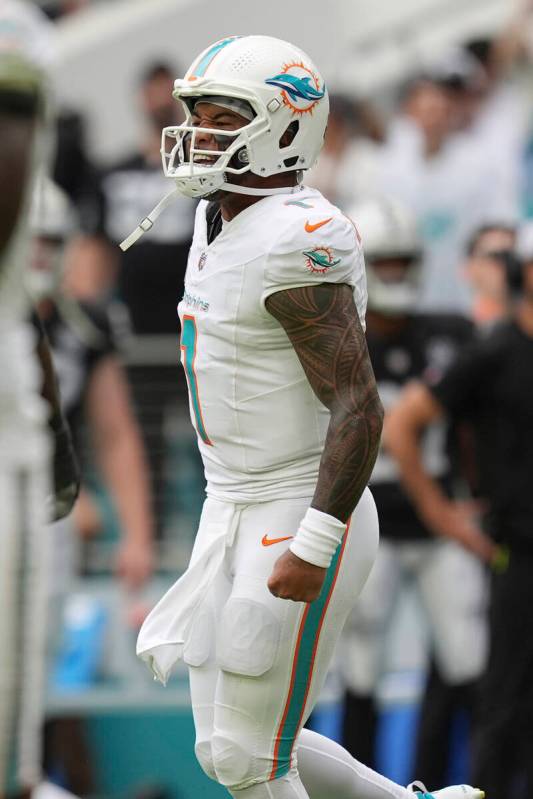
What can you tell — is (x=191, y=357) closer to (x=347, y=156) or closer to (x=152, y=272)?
(x=152, y=272)

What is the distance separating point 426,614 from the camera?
752 centimetres

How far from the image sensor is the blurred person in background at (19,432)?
3814 mm

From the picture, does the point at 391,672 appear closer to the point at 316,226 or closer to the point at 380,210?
the point at 380,210

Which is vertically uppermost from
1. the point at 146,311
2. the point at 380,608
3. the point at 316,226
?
the point at 316,226

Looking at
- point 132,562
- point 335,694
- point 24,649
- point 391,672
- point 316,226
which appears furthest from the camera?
point 391,672

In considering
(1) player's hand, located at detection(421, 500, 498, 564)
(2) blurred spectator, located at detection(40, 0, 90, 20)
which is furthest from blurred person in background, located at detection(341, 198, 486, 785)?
(2) blurred spectator, located at detection(40, 0, 90, 20)

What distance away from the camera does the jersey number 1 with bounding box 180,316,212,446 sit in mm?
4562

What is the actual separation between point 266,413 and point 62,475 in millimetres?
639

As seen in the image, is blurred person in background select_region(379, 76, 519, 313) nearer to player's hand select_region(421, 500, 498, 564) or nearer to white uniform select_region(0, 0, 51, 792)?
player's hand select_region(421, 500, 498, 564)

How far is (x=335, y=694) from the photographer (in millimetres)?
8008

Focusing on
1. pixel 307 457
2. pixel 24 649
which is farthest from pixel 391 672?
pixel 24 649

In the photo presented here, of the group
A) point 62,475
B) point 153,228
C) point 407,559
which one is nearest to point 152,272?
point 153,228

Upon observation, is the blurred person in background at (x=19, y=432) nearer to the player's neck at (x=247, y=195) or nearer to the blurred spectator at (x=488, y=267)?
the player's neck at (x=247, y=195)

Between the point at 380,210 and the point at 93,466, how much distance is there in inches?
66.7
